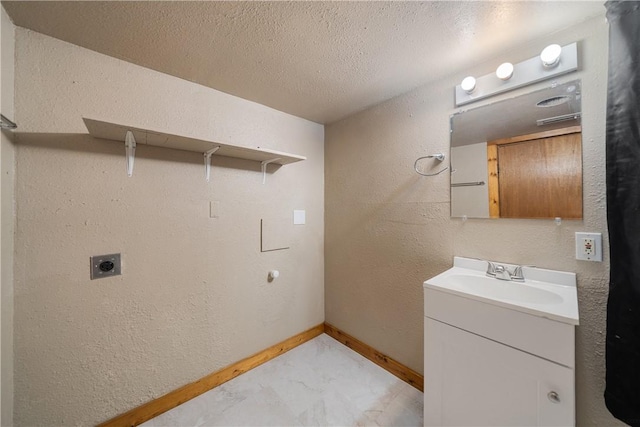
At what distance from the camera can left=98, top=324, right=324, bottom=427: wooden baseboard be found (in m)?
1.40

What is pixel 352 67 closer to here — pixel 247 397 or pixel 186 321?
pixel 186 321

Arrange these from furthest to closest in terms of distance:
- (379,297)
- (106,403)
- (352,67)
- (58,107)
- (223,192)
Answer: (379,297), (223,192), (352,67), (106,403), (58,107)

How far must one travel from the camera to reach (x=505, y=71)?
1.31 metres

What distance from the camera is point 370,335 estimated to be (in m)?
2.04

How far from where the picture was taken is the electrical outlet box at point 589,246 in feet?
3.59

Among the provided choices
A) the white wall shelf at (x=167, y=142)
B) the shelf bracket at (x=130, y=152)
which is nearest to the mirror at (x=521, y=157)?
the white wall shelf at (x=167, y=142)

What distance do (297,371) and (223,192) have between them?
5.03 ft

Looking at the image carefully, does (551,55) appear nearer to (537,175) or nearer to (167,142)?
(537,175)

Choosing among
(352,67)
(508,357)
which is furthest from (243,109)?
(508,357)

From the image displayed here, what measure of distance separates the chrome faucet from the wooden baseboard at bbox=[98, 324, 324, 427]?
1700 millimetres

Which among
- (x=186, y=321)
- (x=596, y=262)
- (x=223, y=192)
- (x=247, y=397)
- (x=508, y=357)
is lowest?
(x=247, y=397)

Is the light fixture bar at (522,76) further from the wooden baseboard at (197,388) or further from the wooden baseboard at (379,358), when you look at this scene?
the wooden baseboard at (197,388)

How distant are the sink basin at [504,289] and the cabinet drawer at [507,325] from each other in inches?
3.5

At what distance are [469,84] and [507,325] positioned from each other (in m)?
1.36
